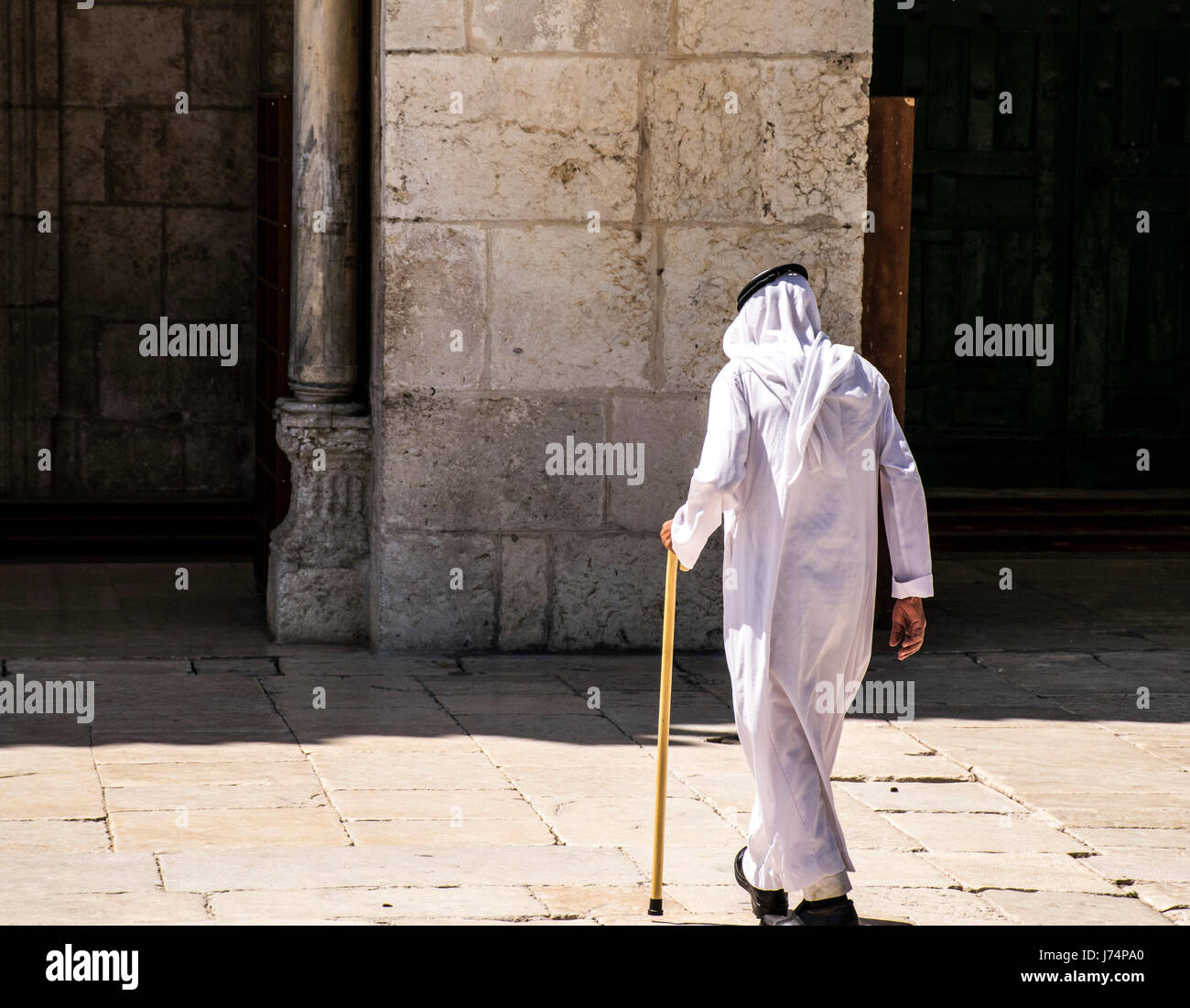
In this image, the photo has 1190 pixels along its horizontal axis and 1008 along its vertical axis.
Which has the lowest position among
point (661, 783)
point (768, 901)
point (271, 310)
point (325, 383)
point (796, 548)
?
point (768, 901)

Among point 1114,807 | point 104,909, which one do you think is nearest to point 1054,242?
point 1114,807

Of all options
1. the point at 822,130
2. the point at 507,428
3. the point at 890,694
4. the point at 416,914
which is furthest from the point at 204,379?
the point at 416,914

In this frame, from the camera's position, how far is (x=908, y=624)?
A: 15.6 ft

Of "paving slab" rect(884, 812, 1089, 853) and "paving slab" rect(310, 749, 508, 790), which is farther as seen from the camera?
"paving slab" rect(310, 749, 508, 790)

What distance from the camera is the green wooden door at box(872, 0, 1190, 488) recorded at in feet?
38.0

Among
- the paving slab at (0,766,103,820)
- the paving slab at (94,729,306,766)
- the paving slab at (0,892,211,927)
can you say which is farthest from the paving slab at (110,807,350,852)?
the paving slab at (94,729,306,766)

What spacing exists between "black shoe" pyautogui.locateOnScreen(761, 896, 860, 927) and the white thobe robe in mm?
30

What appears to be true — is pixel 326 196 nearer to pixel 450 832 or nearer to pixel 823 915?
pixel 450 832

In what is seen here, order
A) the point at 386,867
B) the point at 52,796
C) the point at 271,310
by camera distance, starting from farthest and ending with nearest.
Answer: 1. the point at 271,310
2. the point at 52,796
3. the point at 386,867

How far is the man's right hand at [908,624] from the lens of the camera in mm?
4738

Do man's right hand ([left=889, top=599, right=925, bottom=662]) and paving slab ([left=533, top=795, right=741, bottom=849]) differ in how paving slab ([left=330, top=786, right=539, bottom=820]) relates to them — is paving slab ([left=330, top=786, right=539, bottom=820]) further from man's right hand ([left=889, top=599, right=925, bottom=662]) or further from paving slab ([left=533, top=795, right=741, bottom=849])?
man's right hand ([left=889, top=599, right=925, bottom=662])

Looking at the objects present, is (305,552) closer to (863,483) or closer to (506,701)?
(506,701)

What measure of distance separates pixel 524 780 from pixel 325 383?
2.66m

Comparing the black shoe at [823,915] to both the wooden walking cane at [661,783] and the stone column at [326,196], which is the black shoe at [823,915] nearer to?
the wooden walking cane at [661,783]
